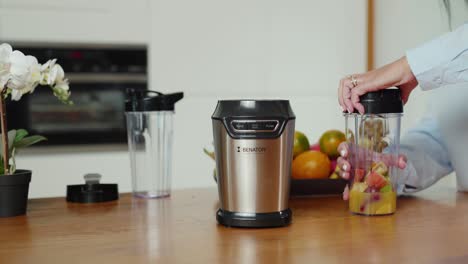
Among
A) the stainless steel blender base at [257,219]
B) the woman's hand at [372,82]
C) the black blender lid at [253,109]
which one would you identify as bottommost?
the stainless steel blender base at [257,219]

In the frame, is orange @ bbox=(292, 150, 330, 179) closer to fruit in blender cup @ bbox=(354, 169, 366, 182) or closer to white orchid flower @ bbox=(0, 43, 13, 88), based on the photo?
fruit in blender cup @ bbox=(354, 169, 366, 182)

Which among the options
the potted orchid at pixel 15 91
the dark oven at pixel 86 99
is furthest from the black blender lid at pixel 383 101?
the dark oven at pixel 86 99

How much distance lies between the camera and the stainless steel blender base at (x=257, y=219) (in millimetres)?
911

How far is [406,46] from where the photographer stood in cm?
271

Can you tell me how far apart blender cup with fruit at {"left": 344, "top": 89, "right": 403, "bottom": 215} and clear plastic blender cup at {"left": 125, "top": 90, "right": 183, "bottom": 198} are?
0.41 metres

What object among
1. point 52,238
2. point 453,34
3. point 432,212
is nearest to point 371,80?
point 453,34

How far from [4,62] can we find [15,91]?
62 millimetres

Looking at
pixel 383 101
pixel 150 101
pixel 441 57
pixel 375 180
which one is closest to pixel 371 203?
pixel 375 180

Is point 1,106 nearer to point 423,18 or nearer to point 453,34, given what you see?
point 453,34

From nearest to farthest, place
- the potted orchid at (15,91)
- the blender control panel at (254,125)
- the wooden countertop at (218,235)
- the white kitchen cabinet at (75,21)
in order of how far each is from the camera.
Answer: the wooden countertop at (218,235), the blender control panel at (254,125), the potted orchid at (15,91), the white kitchen cabinet at (75,21)

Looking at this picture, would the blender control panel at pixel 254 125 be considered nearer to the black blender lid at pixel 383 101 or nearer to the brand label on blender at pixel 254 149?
the brand label on blender at pixel 254 149

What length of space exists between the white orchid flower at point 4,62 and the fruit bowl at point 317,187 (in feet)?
1.95

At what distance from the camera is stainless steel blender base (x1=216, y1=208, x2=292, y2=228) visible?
0.91 metres

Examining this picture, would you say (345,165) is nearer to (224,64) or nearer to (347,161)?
(347,161)
